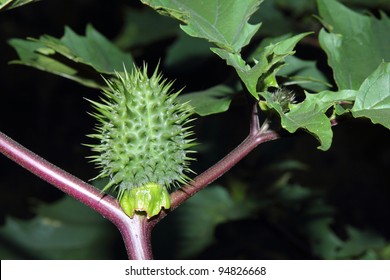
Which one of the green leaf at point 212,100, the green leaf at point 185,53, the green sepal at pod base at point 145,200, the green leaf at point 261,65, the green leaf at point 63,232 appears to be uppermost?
the green leaf at point 185,53

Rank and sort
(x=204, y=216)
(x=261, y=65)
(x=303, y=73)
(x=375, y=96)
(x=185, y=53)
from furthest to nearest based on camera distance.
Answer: (x=204, y=216) < (x=185, y=53) < (x=303, y=73) < (x=375, y=96) < (x=261, y=65)

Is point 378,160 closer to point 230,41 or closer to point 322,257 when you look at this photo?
point 322,257

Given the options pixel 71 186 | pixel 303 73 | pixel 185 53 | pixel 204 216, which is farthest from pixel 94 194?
pixel 204 216

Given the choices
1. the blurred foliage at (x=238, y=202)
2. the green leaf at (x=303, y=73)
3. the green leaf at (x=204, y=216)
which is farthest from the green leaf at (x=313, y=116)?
the green leaf at (x=204, y=216)

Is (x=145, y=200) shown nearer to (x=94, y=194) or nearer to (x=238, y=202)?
(x=94, y=194)

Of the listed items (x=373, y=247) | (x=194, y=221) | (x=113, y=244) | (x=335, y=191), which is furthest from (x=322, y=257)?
(x=335, y=191)

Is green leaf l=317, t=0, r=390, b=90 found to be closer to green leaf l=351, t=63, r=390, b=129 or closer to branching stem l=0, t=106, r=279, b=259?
green leaf l=351, t=63, r=390, b=129

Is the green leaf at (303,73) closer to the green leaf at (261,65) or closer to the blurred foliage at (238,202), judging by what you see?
the blurred foliage at (238,202)
